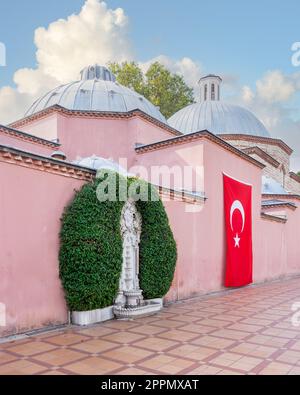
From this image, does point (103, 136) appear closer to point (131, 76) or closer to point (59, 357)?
point (59, 357)

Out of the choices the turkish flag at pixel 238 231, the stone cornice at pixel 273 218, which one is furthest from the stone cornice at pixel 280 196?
the turkish flag at pixel 238 231

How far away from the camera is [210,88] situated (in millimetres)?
23875

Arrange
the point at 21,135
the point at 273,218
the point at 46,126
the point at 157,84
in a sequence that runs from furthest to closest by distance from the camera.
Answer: the point at 157,84 < the point at 273,218 < the point at 46,126 < the point at 21,135

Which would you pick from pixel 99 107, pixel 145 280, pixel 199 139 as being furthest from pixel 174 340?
pixel 99 107

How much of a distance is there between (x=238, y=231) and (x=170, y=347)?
7231mm

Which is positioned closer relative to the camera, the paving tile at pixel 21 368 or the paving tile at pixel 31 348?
the paving tile at pixel 21 368

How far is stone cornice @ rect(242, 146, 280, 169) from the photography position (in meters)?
18.9

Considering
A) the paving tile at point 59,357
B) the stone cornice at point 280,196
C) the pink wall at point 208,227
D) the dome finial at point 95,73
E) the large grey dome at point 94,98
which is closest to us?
the paving tile at point 59,357

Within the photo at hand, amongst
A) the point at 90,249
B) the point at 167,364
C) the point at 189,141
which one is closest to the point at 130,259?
the point at 90,249

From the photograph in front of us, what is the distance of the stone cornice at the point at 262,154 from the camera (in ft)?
61.9

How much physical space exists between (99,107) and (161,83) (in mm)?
12551

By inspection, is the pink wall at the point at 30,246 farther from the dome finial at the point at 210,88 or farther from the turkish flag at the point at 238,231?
the dome finial at the point at 210,88

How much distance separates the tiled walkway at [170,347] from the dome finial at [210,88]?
1845cm
